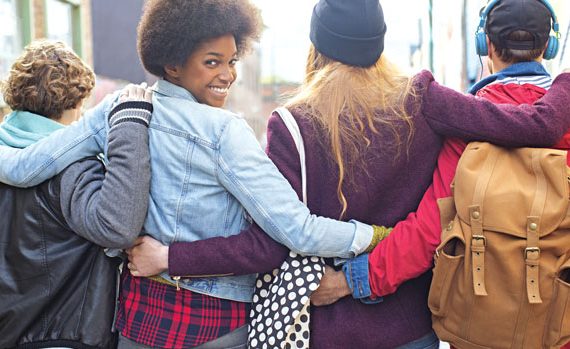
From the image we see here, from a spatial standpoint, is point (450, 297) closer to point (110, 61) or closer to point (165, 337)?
point (165, 337)

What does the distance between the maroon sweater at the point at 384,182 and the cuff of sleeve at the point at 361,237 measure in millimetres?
51

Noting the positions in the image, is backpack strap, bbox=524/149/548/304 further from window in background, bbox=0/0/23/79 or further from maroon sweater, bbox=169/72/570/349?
window in background, bbox=0/0/23/79

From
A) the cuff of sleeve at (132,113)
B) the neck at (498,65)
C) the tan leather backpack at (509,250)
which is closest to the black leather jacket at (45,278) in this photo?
the cuff of sleeve at (132,113)

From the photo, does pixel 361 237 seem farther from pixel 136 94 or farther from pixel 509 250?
pixel 136 94

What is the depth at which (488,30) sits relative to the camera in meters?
2.32

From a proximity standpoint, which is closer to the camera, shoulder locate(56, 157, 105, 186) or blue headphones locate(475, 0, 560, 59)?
shoulder locate(56, 157, 105, 186)

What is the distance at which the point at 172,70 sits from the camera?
7.16 feet

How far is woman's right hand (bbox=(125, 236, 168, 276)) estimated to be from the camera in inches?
82.1

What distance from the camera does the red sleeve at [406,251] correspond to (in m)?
2.10

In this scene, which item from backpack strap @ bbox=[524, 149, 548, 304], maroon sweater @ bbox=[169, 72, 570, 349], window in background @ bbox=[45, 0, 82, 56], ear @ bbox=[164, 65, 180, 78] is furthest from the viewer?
window in background @ bbox=[45, 0, 82, 56]

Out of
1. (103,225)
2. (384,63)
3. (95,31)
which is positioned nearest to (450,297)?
(384,63)

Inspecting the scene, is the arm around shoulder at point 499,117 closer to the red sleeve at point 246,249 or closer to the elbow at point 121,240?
the red sleeve at point 246,249

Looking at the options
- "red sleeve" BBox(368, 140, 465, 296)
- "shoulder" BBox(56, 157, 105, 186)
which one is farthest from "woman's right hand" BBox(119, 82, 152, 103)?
"red sleeve" BBox(368, 140, 465, 296)

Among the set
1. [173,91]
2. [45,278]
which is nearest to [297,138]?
[173,91]
